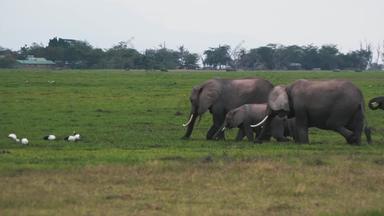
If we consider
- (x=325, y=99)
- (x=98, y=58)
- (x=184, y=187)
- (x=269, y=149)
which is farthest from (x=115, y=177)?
(x=98, y=58)

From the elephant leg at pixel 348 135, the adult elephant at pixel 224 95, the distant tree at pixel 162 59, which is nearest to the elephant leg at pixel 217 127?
the adult elephant at pixel 224 95

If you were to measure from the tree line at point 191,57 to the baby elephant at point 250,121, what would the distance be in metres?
109

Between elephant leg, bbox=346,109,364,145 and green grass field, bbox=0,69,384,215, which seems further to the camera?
elephant leg, bbox=346,109,364,145

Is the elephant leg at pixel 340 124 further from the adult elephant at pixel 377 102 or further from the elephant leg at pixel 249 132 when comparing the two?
the elephant leg at pixel 249 132

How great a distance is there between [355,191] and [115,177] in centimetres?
434

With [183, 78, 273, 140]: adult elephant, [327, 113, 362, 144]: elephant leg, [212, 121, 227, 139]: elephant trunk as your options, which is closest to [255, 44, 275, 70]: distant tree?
[183, 78, 273, 140]: adult elephant

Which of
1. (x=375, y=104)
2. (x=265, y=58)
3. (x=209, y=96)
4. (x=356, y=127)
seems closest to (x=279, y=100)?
(x=356, y=127)

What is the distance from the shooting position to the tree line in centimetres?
14125

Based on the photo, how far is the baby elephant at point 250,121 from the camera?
22.6 metres

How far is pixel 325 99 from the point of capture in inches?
857

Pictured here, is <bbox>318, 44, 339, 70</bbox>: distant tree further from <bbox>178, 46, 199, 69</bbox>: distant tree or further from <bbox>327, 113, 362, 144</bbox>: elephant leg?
<bbox>327, 113, 362, 144</bbox>: elephant leg

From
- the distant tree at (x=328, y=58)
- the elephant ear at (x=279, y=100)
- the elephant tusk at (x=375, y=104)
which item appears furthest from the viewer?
the distant tree at (x=328, y=58)

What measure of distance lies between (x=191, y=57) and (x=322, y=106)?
497ft

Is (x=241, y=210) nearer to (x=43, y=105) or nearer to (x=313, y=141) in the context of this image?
(x=313, y=141)
